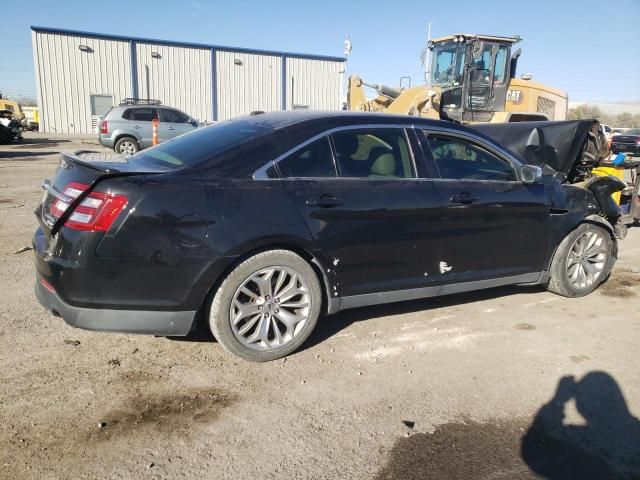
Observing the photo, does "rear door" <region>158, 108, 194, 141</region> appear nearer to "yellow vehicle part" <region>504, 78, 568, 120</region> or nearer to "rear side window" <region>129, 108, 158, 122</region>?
"rear side window" <region>129, 108, 158, 122</region>

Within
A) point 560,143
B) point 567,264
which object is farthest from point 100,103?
point 567,264

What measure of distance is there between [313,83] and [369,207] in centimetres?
3317

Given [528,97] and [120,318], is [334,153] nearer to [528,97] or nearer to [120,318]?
[120,318]

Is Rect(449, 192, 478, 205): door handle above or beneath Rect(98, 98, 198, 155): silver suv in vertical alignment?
beneath

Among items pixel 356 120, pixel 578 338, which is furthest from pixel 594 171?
pixel 356 120

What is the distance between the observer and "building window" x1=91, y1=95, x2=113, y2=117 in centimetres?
2920

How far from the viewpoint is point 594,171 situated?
22.8ft

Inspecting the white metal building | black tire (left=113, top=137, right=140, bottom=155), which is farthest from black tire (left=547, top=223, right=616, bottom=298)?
the white metal building

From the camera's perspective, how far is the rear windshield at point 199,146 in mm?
3375

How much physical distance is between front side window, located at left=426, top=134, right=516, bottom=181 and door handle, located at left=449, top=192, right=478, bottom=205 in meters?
0.17

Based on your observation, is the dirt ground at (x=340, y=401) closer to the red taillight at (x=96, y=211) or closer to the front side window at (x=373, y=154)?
the red taillight at (x=96, y=211)

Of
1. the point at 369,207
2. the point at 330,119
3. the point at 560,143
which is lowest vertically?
the point at 369,207

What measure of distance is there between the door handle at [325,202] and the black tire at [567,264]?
7.93ft

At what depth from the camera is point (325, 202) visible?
137 inches
